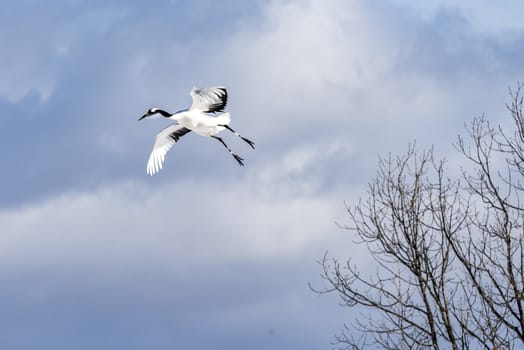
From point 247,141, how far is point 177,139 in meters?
2.58

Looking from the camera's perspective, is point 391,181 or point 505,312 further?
point 391,181

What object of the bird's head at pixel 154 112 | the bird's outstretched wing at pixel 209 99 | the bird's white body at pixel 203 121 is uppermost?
the bird's head at pixel 154 112

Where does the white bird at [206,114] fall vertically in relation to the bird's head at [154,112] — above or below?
below

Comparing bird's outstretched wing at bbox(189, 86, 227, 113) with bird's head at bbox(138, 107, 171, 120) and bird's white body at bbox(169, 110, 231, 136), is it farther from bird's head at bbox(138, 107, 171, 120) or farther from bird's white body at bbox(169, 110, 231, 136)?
bird's head at bbox(138, 107, 171, 120)

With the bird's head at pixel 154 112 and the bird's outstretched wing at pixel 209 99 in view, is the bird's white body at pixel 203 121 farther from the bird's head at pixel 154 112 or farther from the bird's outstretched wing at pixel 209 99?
the bird's head at pixel 154 112

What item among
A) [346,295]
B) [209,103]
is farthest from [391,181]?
[209,103]

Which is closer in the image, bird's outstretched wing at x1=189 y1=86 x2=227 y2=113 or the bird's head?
bird's outstretched wing at x1=189 y1=86 x2=227 y2=113

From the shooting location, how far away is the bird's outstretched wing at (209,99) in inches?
798

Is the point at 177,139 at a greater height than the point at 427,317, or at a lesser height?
greater

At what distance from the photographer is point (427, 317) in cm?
1411

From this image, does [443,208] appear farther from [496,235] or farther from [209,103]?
[209,103]

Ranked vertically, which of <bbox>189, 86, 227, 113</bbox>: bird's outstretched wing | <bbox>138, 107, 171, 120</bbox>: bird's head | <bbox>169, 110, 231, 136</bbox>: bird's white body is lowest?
<bbox>169, 110, 231, 136</bbox>: bird's white body

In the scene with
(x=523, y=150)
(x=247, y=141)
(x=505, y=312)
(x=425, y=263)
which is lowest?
(x=505, y=312)

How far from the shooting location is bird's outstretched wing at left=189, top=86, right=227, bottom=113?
20.3 m
